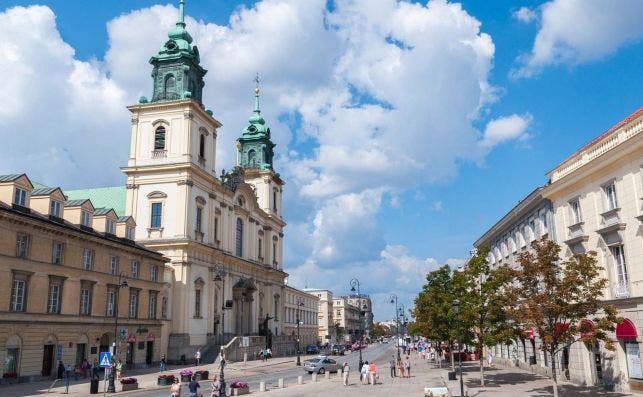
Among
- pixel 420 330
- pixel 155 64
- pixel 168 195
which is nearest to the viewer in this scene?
pixel 420 330

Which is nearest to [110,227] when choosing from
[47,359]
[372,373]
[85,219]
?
[85,219]

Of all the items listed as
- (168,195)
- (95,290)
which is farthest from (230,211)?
(95,290)

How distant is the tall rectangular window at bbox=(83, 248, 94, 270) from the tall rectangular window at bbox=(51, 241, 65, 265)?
257cm

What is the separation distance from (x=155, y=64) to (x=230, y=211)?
19793mm

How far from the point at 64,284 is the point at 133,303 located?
1002 cm

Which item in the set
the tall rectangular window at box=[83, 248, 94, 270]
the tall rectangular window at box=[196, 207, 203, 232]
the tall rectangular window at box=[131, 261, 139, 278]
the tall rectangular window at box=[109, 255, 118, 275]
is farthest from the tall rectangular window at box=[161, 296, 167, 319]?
the tall rectangular window at box=[83, 248, 94, 270]

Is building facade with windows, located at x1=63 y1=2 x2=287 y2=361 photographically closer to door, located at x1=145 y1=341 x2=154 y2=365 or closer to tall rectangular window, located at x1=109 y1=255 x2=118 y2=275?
door, located at x1=145 y1=341 x2=154 y2=365

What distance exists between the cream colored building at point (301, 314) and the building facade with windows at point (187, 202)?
3429 centimetres

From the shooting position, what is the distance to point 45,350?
3934cm

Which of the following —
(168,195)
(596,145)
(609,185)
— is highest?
(168,195)

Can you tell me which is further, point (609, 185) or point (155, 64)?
point (155, 64)

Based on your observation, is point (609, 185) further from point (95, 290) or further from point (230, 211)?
point (230, 211)

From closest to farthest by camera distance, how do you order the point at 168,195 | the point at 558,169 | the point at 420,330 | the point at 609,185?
the point at 609,185
the point at 558,169
the point at 420,330
the point at 168,195

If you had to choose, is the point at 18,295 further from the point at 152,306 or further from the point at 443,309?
the point at 443,309
